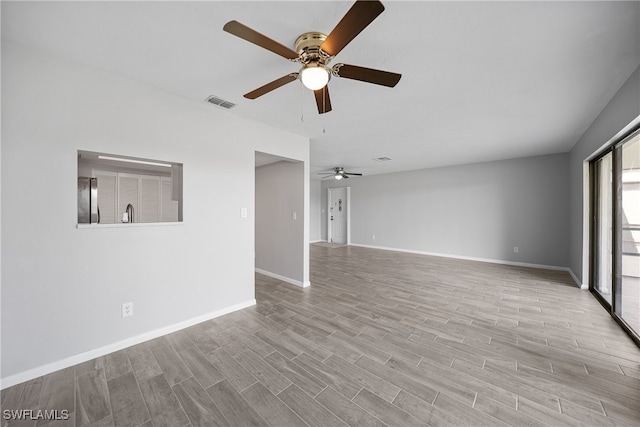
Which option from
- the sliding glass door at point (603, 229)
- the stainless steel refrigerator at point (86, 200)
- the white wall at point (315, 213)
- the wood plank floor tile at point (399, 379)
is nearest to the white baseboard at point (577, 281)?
the sliding glass door at point (603, 229)

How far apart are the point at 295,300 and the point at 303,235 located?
3.30 feet

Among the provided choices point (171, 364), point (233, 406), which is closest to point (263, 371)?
point (233, 406)

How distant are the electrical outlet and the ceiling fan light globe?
2459 millimetres

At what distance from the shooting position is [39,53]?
1.83 meters

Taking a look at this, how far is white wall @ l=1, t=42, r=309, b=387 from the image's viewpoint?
1.76 meters

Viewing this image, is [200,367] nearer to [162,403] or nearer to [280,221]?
[162,403]

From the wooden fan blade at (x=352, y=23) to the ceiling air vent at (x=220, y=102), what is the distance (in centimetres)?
154

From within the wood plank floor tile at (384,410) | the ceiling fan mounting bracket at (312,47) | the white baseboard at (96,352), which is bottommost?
the wood plank floor tile at (384,410)

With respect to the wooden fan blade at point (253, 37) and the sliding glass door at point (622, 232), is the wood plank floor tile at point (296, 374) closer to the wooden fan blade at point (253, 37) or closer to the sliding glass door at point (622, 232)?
the wooden fan blade at point (253, 37)

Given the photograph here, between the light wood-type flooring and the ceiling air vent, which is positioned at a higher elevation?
the ceiling air vent

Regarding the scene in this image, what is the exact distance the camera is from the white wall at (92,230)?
1759 millimetres

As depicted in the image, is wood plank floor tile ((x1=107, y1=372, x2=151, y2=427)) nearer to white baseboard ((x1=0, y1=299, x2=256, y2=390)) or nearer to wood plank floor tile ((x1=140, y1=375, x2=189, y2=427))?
wood plank floor tile ((x1=140, y1=375, x2=189, y2=427))

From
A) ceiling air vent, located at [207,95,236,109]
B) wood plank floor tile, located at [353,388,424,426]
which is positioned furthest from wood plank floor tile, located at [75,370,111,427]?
ceiling air vent, located at [207,95,236,109]

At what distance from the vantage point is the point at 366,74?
1644mm
